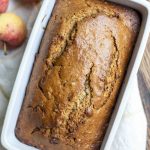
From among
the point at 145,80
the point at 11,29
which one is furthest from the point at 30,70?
the point at 145,80

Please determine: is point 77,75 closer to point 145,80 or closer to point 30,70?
point 30,70

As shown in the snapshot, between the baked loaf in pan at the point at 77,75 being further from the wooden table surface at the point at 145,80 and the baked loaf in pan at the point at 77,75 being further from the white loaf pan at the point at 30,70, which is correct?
the wooden table surface at the point at 145,80

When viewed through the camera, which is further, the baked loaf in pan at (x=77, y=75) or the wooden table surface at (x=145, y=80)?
the wooden table surface at (x=145, y=80)

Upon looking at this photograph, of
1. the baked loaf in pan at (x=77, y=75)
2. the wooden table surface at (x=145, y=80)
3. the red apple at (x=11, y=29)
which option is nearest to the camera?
the baked loaf in pan at (x=77, y=75)

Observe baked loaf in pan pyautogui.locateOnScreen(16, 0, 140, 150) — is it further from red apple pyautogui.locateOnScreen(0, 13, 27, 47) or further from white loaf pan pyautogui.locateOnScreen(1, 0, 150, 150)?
red apple pyautogui.locateOnScreen(0, 13, 27, 47)

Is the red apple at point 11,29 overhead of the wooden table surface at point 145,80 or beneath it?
overhead

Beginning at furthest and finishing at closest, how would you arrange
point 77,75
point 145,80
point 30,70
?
point 145,80
point 30,70
point 77,75

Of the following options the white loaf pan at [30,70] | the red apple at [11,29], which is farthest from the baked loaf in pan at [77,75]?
the red apple at [11,29]
